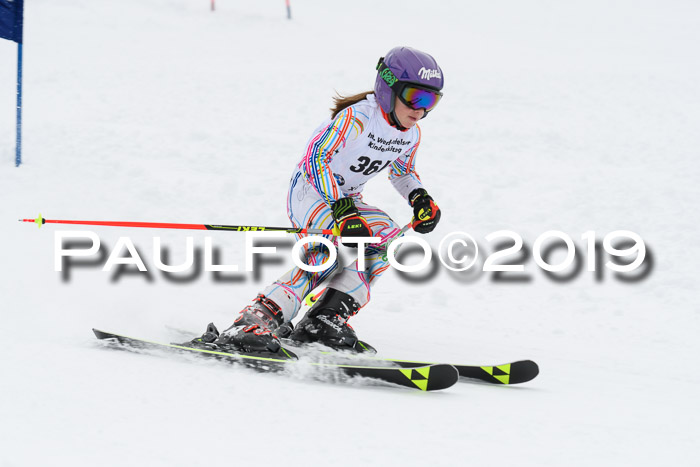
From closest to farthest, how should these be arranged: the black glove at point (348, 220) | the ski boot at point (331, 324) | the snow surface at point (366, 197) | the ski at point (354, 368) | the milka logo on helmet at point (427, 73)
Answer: the snow surface at point (366, 197) < the ski at point (354, 368) < the black glove at point (348, 220) < the milka logo on helmet at point (427, 73) < the ski boot at point (331, 324)

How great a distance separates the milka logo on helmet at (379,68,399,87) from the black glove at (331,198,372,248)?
64cm

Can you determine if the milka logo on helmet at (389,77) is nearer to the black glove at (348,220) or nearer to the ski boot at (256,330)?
the black glove at (348,220)

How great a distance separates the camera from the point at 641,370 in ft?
14.4

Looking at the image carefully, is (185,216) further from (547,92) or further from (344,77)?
(547,92)

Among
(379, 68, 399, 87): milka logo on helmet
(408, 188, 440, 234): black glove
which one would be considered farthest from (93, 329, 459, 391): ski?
(379, 68, 399, 87): milka logo on helmet

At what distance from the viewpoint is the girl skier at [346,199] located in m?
3.65

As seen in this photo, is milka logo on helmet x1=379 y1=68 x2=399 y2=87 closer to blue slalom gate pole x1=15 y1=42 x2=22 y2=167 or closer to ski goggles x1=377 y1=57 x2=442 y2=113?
ski goggles x1=377 y1=57 x2=442 y2=113

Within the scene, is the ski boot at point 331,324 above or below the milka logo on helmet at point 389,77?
below

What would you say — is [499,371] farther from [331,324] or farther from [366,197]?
[366,197]

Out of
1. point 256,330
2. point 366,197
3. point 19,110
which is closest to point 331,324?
point 256,330

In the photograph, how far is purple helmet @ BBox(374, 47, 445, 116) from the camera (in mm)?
3648

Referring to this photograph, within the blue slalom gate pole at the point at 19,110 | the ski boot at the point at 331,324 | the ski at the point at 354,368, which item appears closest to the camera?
the ski at the point at 354,368

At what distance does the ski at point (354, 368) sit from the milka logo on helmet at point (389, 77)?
143 cm

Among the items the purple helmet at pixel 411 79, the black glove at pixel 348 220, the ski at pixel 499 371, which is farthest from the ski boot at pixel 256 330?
the purple helmet at pixel 411 79
